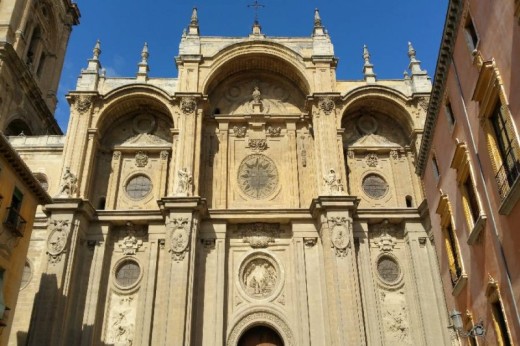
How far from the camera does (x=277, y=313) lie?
2052 centimetres

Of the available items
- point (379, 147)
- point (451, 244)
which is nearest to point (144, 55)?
point (379, 147)

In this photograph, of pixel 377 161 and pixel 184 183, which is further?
pixel 377 161

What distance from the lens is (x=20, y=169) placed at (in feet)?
54.8

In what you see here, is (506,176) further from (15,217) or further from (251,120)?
(251,120)

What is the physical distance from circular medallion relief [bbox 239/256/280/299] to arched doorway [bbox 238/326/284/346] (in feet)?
4.49

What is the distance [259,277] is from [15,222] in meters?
10.1

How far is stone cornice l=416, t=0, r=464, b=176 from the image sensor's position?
1334 cm

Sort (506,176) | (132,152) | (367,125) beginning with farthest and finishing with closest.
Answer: (367,125) < (132,152) < (506,176)

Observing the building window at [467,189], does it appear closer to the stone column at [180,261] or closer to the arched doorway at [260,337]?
the arched doorway at [260,337]

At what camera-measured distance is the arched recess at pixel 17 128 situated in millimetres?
26684

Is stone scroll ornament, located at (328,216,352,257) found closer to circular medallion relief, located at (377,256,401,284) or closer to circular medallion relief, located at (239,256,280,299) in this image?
circular medallion relief, located at (377,256,401,284)

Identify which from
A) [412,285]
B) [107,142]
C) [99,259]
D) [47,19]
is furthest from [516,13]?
[47,19]

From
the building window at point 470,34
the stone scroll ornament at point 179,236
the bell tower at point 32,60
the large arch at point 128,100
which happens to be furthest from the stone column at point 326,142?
the bell tower at point 32,60

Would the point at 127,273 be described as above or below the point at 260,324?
above
